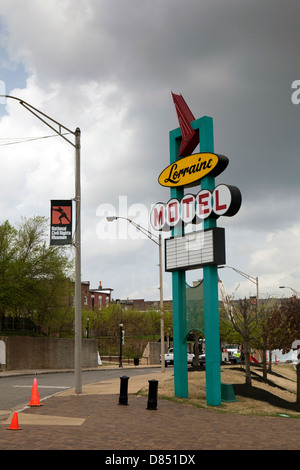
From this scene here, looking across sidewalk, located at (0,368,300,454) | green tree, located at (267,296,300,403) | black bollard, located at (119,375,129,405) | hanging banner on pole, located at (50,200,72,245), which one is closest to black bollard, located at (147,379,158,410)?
sidewalk, located at (0,368,300,454)

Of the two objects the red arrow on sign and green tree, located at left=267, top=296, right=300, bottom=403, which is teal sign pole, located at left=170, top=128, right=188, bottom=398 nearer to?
the red arrow on sign

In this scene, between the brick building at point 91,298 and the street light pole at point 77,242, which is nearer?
the street light pole at point 77,242

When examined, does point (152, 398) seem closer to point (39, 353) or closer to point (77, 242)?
point (77, 242)

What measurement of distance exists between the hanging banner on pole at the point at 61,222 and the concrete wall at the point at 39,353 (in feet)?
69.5

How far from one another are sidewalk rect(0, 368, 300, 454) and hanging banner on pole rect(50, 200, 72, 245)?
5.55 meters

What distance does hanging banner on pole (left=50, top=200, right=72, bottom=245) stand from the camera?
18.6 metres

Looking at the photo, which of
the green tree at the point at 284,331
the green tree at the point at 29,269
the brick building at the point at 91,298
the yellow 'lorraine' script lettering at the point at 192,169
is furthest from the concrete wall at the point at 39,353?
the brick building at the point at 91,298

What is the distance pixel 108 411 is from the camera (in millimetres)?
14203

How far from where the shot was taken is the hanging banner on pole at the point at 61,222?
1864 cm

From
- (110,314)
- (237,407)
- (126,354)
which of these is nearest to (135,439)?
(237,407)

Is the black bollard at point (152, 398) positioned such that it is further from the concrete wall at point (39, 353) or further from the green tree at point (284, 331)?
the concrete wall at point (39, 353)

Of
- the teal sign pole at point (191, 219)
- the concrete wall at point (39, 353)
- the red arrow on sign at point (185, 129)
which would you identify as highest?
the red arrow on sign at point (185, 129)

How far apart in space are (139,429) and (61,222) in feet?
30.3
